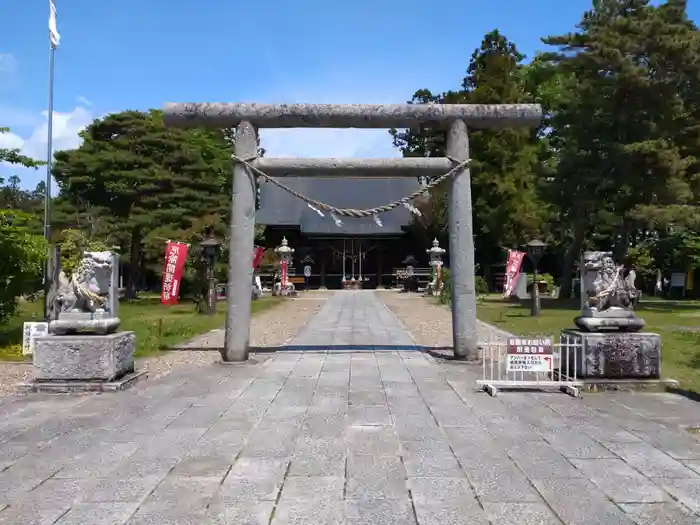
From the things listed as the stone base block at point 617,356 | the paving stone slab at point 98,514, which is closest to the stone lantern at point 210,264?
the stone base block at point 617,356

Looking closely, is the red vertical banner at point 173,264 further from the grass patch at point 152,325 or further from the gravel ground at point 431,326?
the gravel ground at point 431,326

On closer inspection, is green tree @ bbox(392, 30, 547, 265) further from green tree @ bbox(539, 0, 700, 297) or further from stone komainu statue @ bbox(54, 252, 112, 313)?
stone komainu statue @ bbox(54, 252, 112, 313)

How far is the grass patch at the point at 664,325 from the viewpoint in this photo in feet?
32.8

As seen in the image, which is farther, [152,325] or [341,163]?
[152,325]

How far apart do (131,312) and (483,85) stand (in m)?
24.9

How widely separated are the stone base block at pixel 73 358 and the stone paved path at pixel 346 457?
0.44 meters

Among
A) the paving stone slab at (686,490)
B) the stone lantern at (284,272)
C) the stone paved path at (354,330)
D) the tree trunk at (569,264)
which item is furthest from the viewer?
the stone lantern at (284,272)

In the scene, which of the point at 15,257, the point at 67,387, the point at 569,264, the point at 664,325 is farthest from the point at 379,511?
the point at 569,264

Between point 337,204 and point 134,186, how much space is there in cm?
2177

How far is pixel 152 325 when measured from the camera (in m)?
17.0

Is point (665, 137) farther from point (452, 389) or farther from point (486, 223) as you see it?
point (452, 389)

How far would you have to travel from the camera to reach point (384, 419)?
21.1 feet

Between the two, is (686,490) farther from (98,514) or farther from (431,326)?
(431,326)

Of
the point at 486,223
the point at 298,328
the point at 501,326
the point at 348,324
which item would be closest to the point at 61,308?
the point at 298,328
